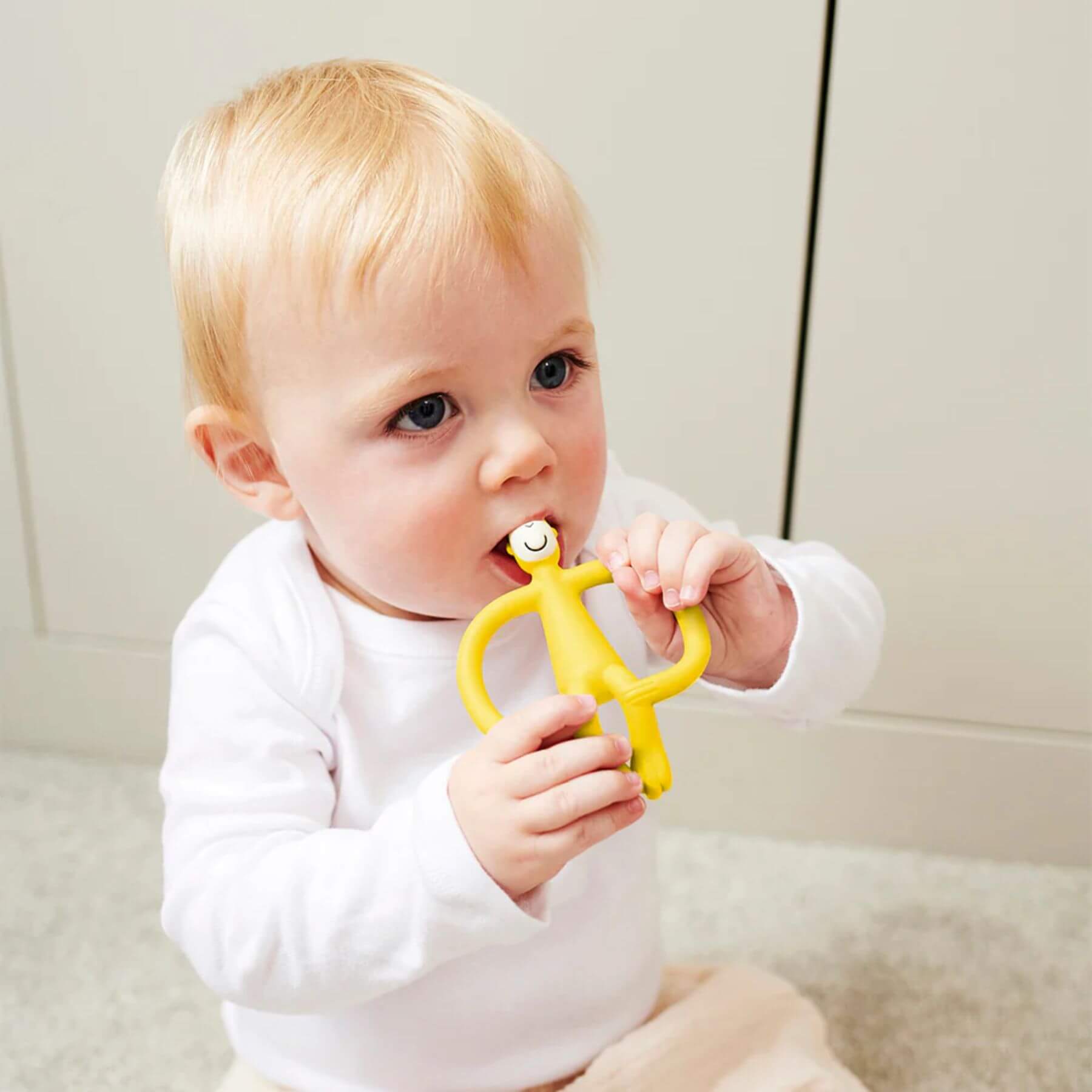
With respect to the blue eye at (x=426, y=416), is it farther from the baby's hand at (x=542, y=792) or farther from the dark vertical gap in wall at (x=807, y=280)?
the dark vertical gap in wall at (x=807, y=280)

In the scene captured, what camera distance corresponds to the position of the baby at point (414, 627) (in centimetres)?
59

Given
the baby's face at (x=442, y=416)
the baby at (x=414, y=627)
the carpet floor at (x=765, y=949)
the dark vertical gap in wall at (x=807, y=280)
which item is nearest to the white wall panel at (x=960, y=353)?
the dark vertical gap in wall at (x=807, y=280)

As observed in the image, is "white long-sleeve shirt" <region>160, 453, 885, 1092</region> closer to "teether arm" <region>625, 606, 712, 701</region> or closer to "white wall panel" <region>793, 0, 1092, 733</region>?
"teether arm" <region>625, 606, 712, 701</region>

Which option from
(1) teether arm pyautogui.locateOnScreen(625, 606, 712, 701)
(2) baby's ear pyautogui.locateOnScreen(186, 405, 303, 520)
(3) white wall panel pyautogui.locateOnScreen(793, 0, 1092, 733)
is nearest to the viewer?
(1) teether arm pyautogui.locateOnScreen(625, 606, 712, 701)

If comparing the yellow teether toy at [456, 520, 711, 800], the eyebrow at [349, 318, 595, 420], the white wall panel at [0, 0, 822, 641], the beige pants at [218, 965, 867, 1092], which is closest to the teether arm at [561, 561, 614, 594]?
the yellow teether toy at [456, 520, 711, 800]

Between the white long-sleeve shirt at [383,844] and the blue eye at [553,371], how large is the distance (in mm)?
142

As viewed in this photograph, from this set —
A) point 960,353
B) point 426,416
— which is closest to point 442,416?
point 426,416

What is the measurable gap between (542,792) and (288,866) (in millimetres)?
150

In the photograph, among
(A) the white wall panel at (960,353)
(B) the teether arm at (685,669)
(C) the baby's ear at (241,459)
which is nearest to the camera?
(B) the teether arm at (685,669)

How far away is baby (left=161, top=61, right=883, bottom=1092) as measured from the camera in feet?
1.94

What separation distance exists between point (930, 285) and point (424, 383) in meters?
0.51

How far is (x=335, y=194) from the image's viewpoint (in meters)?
0.60

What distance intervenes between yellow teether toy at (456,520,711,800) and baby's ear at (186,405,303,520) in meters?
0.14

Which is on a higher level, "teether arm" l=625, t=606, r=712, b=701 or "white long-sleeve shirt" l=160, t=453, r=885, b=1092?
"teether arm" l=625, t=606, r=712, b=701
